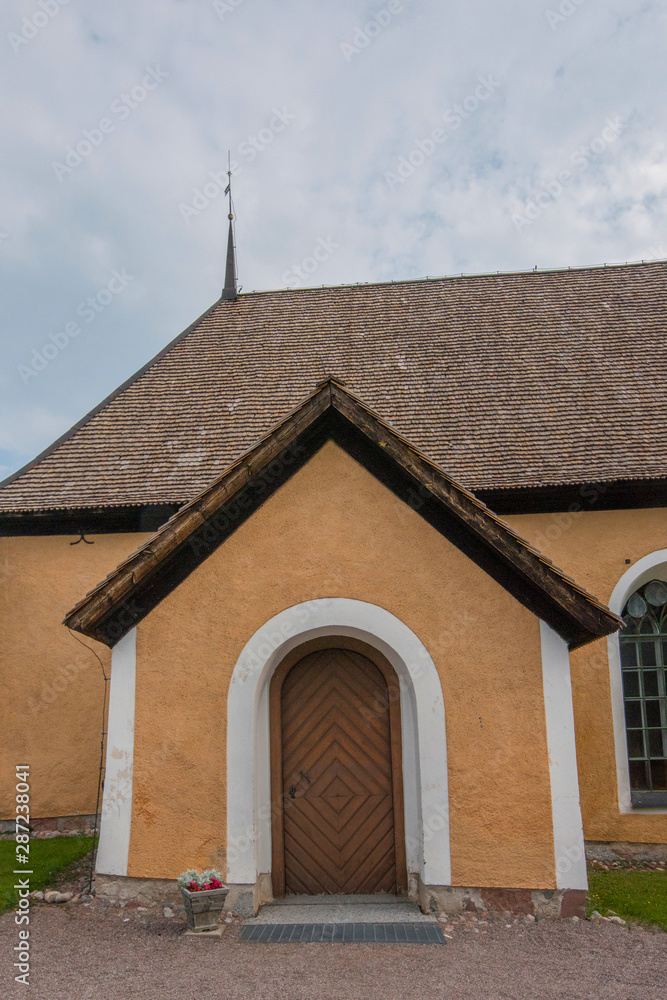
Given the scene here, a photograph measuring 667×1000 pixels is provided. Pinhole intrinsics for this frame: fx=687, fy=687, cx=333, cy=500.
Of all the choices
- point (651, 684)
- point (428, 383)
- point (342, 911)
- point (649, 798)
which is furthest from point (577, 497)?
point (342, 911)

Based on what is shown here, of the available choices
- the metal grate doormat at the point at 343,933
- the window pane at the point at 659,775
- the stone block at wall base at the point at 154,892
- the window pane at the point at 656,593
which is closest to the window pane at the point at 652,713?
the window pane at the point at 659,775

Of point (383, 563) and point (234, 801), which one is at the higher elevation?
point (383, 563)

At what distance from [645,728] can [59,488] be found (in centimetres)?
851

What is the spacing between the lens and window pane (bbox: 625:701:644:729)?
8.75m

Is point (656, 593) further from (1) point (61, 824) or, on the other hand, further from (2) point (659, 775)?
(1) point (61, 824)

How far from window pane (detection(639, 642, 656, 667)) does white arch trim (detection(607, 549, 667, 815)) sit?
452 millimetres

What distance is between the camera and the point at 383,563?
619 cm

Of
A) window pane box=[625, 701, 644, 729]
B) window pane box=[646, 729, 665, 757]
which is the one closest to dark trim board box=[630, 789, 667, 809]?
window pane box=[646, 729, 665, 757]

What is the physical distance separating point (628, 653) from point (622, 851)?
2.34 meters

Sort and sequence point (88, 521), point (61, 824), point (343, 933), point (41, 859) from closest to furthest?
point (343, 933) < point (41, 859) < point (61, 824) < point (88, 521)

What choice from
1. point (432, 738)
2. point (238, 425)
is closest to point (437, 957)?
point (432, 738)

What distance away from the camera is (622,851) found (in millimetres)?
8094

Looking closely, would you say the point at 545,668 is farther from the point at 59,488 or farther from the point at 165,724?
the point at 59,488

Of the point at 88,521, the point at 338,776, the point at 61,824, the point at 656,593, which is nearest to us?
the point at 338,776
